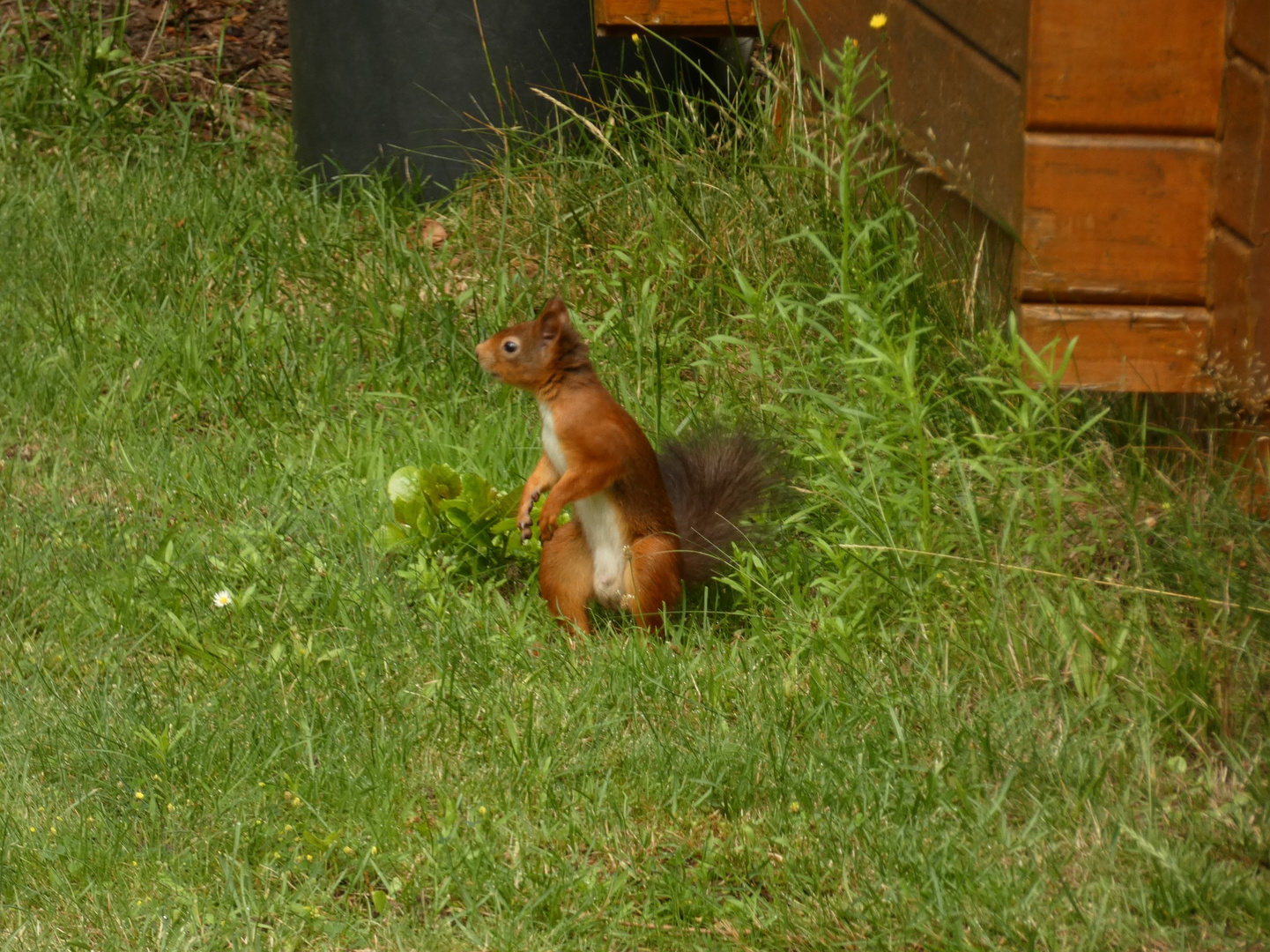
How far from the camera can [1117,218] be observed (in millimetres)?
3457

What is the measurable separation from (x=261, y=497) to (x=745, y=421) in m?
1.37

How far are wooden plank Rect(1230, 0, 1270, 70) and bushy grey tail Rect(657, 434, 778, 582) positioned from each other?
141 centimetres

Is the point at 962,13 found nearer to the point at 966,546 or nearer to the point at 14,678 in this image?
the point at 966,546

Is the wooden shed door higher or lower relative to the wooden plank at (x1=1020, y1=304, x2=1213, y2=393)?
higher

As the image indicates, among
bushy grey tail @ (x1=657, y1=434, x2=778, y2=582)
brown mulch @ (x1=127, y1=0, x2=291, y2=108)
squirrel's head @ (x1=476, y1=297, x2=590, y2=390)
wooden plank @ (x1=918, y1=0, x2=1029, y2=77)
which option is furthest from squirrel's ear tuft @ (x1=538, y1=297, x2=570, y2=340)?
brown mulch @ (x1=127, y1=0, x2=291, y2=108)

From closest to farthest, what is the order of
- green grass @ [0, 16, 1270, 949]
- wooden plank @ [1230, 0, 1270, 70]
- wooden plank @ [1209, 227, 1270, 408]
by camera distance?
green grass @ [0, 16, 1270, 949]
wooden plank @ [1230, 0, 1270, 70]
wooden plank @ [1209, 227, 1270, 408]

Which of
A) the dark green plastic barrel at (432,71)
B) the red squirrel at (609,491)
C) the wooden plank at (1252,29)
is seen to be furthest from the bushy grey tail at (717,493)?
the dark green plastic barrel at (432,71)

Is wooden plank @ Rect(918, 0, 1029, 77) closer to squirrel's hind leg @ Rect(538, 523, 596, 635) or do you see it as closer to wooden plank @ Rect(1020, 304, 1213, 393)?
wooden plank @ Rect(1020, 304, 1213, 393)

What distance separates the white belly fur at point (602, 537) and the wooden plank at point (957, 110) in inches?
47.7

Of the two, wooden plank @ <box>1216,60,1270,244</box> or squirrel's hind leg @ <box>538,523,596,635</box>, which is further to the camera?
squirrel's hind leg @ <box>538,523,596,635</box>

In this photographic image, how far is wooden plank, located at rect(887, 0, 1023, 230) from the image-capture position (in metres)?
3.60

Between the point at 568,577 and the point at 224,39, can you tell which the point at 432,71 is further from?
the point at 568,577

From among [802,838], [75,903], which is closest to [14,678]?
[75,903]

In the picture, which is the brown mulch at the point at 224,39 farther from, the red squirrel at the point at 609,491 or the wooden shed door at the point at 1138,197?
the wooden shed door at the point at 1138,197
